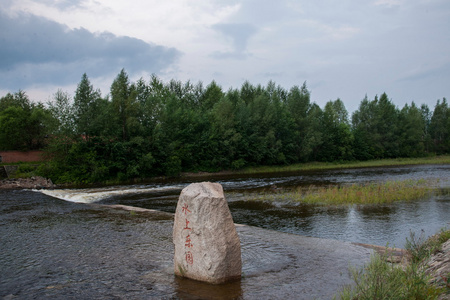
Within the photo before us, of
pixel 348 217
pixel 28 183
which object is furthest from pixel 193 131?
pixel 348 217

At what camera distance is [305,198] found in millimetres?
22797

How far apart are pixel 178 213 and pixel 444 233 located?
28.7ft

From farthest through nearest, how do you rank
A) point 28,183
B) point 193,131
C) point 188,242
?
point 193,131 < point 28,183 < point 188,242

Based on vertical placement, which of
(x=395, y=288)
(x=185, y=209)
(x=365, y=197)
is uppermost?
(x=185, y=209)

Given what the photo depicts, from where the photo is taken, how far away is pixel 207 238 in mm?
8117

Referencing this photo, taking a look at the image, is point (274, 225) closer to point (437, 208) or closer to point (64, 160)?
point (437, 208)

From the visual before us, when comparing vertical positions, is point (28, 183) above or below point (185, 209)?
below

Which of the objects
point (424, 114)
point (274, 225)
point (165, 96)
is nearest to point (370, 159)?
point (424, 114)

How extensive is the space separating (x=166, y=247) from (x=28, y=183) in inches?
1256

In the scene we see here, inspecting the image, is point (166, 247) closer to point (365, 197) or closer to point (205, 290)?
point (205, 290)

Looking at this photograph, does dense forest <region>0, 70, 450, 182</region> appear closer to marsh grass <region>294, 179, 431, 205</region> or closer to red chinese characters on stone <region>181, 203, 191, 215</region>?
marsh grass <region>294, 179, 431, 205</region>

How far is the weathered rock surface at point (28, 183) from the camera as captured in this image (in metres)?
35.6

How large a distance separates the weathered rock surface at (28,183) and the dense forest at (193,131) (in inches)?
97.2

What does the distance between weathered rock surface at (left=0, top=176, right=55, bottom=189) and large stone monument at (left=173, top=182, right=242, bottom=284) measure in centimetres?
3281
